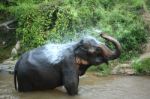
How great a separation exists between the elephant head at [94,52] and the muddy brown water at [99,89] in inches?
22.2

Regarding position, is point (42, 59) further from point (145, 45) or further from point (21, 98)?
point (145, 45)

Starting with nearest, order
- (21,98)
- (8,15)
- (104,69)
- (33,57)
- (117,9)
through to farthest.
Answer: (21,98), (33,57), (104,69), (117,9), (8,15)

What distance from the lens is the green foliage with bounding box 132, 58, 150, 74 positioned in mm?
9496

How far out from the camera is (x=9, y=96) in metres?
7.40

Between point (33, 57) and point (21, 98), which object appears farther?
point (33, 57)

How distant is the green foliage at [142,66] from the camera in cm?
950

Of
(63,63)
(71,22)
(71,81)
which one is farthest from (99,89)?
(71,22)

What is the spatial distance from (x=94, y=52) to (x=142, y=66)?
2.38 m

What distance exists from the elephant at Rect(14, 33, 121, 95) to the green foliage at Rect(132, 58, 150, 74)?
2141mm

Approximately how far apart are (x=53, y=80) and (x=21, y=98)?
0.67m

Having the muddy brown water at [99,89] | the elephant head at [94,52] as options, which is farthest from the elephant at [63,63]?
the muddy brown water at [99,89]

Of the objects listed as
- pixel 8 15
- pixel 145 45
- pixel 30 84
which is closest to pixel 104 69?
pixel 145 45

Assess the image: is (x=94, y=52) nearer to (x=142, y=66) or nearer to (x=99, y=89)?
(x=99, y=89)

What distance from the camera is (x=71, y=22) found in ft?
36.6
